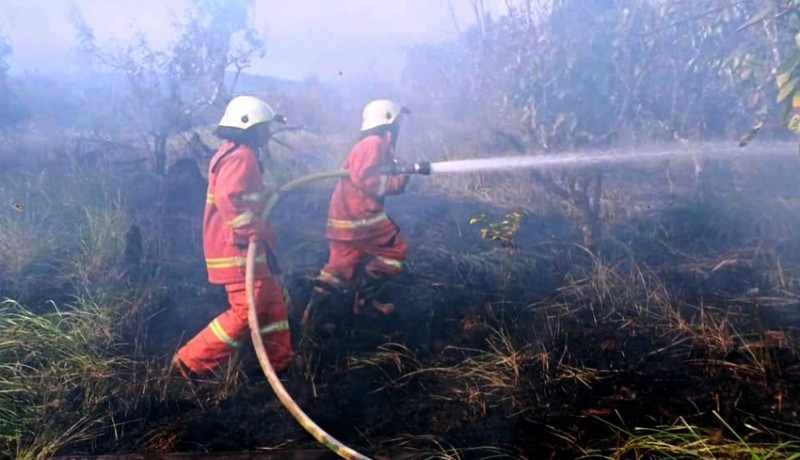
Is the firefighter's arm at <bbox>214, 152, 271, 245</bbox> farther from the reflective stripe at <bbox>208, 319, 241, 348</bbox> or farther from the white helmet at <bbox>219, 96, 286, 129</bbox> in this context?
the reflective stripe at <bbox>208, 319, 241, 348</bbox>

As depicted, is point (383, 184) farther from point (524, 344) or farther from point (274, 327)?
point (524, 344)

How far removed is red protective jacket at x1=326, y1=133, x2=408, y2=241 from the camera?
475 cm

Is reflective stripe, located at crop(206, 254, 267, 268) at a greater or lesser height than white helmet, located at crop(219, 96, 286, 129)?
lesser

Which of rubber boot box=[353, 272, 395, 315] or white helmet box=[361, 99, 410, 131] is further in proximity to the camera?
rubber boot box=[353, 272, 395, 315]

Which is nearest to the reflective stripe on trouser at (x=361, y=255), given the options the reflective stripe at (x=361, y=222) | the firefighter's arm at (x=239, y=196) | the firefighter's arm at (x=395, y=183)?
the reflective stripe at (x=361, y=222)

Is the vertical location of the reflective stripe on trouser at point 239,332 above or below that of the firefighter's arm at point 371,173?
below

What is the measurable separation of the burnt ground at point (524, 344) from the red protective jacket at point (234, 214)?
67cm

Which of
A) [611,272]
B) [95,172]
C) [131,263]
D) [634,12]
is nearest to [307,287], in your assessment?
[131,263]

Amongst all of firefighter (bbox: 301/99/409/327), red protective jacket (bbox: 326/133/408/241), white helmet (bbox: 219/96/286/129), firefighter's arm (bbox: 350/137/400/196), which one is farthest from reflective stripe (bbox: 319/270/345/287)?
white helmet (bbox: 219/96/286/129)

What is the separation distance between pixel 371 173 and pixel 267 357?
1561 millimetres

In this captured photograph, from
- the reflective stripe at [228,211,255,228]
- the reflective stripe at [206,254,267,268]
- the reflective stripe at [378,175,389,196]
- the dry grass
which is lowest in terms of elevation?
the dry grass

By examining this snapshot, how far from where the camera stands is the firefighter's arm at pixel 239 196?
13.2 feet

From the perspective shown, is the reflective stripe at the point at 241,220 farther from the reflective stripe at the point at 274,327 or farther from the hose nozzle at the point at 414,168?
the hose nozzle at the point at 414,168

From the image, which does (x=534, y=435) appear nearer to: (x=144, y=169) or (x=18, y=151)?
(x=144, y=169)
